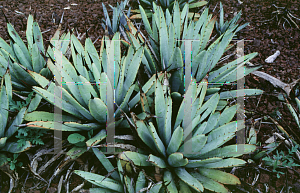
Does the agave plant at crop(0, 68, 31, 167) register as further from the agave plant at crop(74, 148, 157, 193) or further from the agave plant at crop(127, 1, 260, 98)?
the agave plant at crop(127, 1, 260, 98)

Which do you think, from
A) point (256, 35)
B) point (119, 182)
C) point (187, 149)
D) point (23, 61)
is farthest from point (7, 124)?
point (256, 35)

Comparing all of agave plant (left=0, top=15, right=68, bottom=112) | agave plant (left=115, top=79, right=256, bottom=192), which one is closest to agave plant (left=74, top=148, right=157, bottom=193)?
agave plant (left=115, top=79, right=256, bottom=192)

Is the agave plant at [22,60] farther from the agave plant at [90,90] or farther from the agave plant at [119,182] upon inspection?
the agave plant at [119,182]

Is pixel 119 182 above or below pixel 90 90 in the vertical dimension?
below

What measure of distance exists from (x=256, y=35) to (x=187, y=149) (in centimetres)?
192

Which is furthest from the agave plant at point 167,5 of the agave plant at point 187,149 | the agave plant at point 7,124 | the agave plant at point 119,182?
the agave plant at point 119,182

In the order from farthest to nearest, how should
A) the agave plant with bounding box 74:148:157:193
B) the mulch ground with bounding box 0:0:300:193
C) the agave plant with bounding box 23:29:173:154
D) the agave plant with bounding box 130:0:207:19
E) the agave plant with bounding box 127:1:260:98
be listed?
the agave plant with bounding box 130:0:207:19 → the agave plant with bounding box 127:1:260:98 → the mulch ground with bounding box 0:0:300:193 → the agave plant with bounding box 23:29:173:154 → the agave plant with bounding box 74:148:157:193

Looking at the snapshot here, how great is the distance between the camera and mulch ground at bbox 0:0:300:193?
4.45 ft

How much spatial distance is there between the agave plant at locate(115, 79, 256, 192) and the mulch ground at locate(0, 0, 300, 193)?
24 cm

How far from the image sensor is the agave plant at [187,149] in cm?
108

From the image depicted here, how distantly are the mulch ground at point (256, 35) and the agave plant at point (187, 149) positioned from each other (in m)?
0.24

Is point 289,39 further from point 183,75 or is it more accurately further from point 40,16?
point 40,16

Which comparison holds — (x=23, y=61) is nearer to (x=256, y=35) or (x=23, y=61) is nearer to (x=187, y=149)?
(x=187, y=149)

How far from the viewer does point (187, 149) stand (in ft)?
3.71
